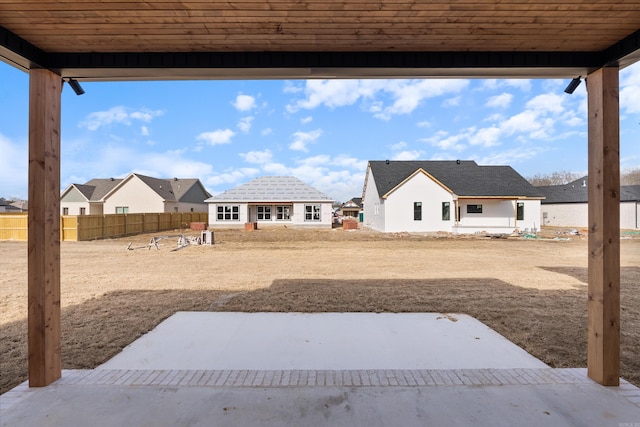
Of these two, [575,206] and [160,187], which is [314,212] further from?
[575,206]

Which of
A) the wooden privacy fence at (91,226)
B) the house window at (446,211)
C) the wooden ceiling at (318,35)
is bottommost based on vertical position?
the wooden privacy fence at (91,226)

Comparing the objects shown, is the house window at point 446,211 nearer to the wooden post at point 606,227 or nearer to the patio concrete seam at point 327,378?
the patio concrete seam at point 327,378

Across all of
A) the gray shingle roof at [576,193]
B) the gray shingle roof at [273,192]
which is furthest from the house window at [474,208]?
the gray shingle roof at [576,193]

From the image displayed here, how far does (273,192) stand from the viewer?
3231cm

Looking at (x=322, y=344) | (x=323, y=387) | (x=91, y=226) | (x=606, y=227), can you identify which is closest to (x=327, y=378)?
(x=323, y=387)

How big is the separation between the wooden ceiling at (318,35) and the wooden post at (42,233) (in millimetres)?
462

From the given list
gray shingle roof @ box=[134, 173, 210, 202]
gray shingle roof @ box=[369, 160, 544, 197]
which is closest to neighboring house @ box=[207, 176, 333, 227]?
gray shingle roof @ box=[369, 160, 544, 197]

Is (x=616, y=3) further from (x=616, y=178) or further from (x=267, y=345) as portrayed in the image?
(x=267, y=345)

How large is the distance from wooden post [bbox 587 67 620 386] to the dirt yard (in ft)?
2.09

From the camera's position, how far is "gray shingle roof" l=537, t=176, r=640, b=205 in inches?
1232

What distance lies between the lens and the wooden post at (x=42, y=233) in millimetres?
3012

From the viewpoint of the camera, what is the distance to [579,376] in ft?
10.5

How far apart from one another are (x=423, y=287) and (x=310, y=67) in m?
5.81

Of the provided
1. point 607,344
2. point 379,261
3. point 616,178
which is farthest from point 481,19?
point 379,261
